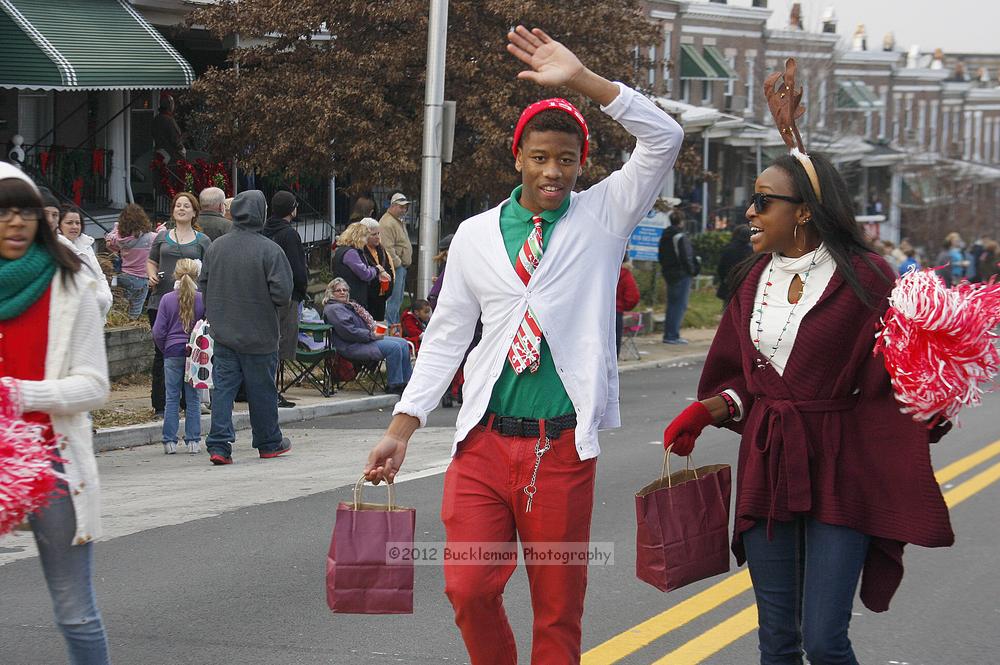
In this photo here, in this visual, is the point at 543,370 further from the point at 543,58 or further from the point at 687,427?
the point at 543,58

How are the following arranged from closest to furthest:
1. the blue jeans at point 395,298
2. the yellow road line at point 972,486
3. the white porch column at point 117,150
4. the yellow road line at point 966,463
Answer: the yellow road line at point 972,486 < the yellow road line at point 966,463 < the blue jeans at point 395,298 < the white porch column at point 117,150

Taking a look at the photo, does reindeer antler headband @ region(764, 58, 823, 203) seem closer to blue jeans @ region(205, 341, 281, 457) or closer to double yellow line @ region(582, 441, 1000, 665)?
double yellow line @ region(582, 441, 1000, 665)

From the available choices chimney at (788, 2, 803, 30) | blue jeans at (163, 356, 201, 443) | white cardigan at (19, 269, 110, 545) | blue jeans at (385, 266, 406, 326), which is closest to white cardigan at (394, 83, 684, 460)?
white cardigan at (19, 269, 110, 545)

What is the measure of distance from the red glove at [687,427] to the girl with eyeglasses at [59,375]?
1.79 metres

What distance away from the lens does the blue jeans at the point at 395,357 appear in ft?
47.4

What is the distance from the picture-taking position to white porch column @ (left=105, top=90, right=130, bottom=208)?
70.0 feet

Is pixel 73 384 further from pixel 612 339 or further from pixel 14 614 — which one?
pixel 14 614

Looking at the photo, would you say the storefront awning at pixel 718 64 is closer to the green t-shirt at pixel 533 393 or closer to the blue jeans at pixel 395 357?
the blue jeans at pixel 395 357

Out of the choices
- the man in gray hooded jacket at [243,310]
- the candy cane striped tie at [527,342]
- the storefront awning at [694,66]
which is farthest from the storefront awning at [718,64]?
the candy cane striped tie at [527,342]

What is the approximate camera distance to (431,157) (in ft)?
56.0

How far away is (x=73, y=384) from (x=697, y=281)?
1085 inches

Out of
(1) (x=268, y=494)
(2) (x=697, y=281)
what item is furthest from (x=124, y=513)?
(2) (x=697, y=281)

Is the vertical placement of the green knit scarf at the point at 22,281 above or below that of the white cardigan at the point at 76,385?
above

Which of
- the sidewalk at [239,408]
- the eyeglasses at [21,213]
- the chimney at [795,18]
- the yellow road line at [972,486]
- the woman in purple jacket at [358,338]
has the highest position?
the chimney at [795,18]
